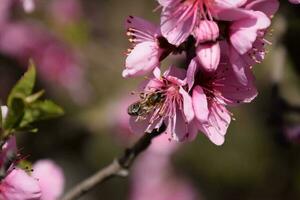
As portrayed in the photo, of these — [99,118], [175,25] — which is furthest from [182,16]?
[99,118]

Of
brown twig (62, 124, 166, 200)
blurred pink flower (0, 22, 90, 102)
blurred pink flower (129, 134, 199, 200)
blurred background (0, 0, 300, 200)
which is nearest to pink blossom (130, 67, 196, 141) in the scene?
brown twig (62, 124, 166, 200)

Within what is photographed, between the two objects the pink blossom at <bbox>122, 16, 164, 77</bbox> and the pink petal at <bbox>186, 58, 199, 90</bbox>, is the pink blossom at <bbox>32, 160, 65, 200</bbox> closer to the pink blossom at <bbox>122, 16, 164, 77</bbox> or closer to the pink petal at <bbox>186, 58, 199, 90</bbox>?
the pink blossom at <bbox>122, 16, 164, 77</bbox>

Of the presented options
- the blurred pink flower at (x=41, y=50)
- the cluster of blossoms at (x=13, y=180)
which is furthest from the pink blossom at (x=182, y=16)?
the blurred pink flower at (x=41, y=50)

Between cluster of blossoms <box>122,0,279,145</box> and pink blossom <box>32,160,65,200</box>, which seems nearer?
cluster of blossoms <box>122,0,279,145</box>

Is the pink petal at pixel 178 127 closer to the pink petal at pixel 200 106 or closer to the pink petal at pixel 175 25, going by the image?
the pink petal at pixel 200 106

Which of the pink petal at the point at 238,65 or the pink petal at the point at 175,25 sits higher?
the pink petal at the point at 175,25

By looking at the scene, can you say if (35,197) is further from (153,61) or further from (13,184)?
(153,61)

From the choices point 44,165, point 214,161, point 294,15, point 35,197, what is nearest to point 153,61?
point 35,197

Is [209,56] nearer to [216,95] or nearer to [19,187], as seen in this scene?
[216,95]
